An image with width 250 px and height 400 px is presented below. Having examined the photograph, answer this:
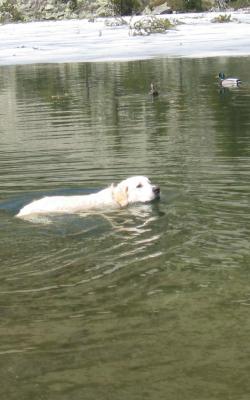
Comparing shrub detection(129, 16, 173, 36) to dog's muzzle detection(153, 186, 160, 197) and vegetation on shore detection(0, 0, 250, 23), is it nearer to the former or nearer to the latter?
vegetation on shore detection(0, 0, 250, 23)

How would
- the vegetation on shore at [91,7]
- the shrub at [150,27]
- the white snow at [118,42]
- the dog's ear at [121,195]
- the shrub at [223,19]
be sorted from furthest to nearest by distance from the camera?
the vegetation on shore at [91,7] → the shrub at [223,19] → the shrub at [150,27] → the white snow at [118,42] → the dog's ear at [121,195]

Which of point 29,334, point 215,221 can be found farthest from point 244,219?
point 29,334

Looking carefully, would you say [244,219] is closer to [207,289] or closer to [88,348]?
[207,289]

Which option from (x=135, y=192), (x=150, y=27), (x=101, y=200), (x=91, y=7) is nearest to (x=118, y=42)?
(x=150, y=27)

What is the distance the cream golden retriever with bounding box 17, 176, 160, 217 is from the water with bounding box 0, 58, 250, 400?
0.61 ft

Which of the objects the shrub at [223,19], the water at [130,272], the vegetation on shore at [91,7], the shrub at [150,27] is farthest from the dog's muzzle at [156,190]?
the vegetation on shore at [91,7]

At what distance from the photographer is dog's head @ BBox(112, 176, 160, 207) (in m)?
9.70

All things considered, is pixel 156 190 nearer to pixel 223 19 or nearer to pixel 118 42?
pixel 118 42

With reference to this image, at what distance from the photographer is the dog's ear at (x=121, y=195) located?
969 cm

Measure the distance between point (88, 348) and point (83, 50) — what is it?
131 feet

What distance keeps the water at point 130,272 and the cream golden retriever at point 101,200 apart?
19 centimetres

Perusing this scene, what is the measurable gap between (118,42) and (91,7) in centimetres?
2807

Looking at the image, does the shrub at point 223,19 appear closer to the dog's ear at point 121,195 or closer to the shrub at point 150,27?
the shrub at point 150,27

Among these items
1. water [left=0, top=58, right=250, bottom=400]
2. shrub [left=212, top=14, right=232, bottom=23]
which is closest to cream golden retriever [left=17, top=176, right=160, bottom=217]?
water [left=0, top=58, right=250, bottom=400]
